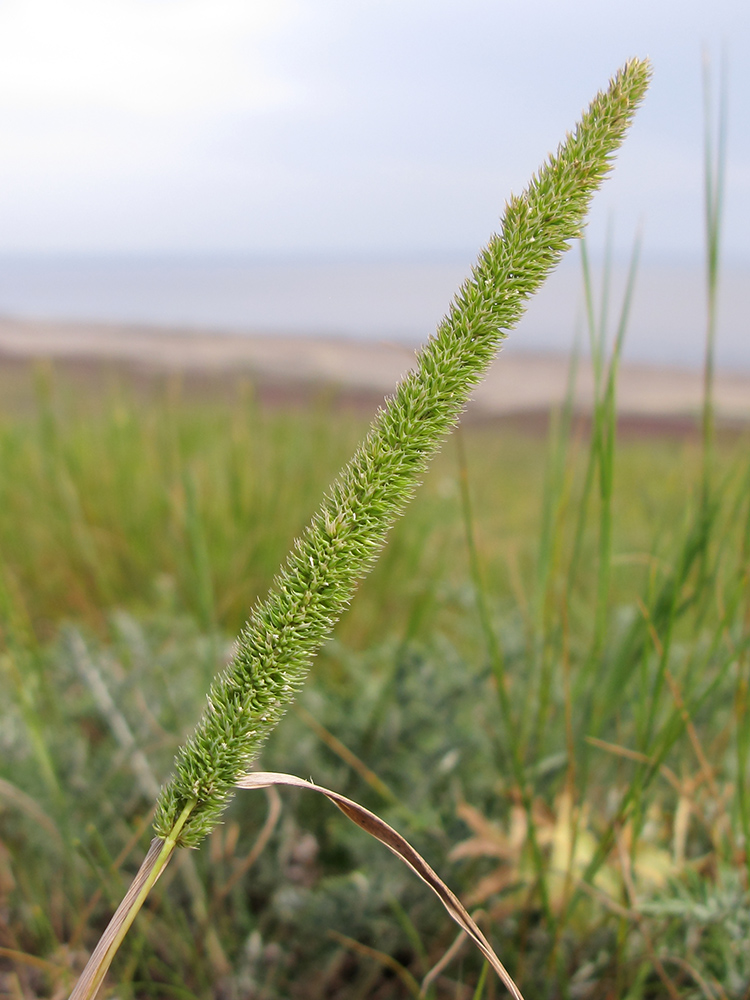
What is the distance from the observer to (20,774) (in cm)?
182

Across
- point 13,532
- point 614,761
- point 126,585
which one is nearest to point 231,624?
point 126,585

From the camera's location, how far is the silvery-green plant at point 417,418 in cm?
62

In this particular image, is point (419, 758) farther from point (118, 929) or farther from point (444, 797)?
point (118, 929)

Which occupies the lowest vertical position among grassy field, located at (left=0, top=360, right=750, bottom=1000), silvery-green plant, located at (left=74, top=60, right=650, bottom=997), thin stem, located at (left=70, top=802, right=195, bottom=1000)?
grassy field, located at (left=0, top=360, right=750, bottom=1000)

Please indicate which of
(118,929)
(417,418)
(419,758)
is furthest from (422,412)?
(419,758)

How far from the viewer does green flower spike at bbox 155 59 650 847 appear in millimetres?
623

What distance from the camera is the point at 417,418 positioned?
626mm

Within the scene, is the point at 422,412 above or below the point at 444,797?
above

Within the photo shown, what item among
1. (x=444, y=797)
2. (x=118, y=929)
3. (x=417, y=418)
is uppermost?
(x=417, y=418)

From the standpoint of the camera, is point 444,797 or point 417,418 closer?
point 417,418

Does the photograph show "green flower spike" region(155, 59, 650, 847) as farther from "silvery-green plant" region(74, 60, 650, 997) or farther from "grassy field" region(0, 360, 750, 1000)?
"grassy field" region(0, 360, 750, 1000)

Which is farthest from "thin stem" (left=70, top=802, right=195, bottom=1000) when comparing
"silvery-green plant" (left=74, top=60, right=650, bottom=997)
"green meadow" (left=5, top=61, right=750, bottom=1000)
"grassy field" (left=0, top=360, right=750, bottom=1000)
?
"grassy field" (left=0, top=360, right=750, bottom=1000)

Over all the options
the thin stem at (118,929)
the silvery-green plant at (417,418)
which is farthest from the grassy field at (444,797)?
the silvery-green plant at (417,418)

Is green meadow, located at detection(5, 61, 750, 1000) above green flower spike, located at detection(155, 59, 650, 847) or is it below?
below
